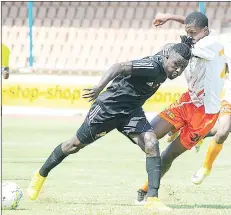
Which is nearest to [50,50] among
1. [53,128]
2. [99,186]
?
[53,128]

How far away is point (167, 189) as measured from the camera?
30.8 feet

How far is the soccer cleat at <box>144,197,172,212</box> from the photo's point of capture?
25.1 ft

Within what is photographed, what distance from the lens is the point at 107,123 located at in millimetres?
8172

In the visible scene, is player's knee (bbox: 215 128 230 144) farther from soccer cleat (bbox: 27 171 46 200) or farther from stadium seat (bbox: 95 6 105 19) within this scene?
stadium seat (bbox: 95 6 105 19)

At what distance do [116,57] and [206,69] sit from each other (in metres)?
16.5

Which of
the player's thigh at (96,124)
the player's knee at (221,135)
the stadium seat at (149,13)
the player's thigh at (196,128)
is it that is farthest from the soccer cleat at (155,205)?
the stadium seat at (149,13)

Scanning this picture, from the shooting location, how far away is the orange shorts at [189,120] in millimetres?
8705

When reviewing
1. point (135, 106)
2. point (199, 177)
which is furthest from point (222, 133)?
point (135, 106)

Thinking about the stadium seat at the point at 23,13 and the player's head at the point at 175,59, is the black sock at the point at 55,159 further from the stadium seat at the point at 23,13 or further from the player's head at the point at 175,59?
the stadium seat at the point at 23,13

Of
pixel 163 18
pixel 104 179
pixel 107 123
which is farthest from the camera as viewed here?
pixel 104 179

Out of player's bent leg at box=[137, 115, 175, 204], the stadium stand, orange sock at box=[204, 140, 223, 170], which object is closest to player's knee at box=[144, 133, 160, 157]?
player's bent leg at box=[137, 115, 175, 204]

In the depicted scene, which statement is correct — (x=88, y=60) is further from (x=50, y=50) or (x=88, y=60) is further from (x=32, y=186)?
(x=32, y=186)

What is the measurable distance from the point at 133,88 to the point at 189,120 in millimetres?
1024

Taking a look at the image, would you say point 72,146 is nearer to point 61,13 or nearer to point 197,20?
point 197,20
